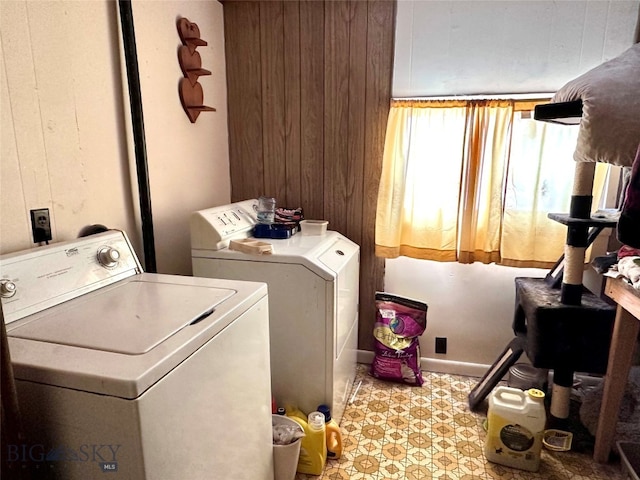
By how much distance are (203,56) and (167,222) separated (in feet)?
3.34

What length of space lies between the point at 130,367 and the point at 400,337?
1911 mm

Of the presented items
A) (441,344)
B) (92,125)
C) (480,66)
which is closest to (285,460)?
(441,344)

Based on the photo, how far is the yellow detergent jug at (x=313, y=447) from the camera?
1.80 m

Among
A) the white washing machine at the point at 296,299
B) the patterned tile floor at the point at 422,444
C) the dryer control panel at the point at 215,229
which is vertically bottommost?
the patterned tile floor at the point at 422,444

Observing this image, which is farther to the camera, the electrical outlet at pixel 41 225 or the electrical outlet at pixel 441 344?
the electrical outlet at pixel 441 344

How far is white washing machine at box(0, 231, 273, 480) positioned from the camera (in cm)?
84

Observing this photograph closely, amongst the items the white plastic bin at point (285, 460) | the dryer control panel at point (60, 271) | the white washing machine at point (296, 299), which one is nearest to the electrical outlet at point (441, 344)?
the white washing machine at point (296, 299)

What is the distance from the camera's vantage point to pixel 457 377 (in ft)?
8.62

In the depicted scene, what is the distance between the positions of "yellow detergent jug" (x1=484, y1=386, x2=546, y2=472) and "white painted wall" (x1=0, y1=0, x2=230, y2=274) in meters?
1.70

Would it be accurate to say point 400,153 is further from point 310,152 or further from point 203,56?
point 203,56

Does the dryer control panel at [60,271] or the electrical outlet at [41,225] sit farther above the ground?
the electrical outlet at [41,225]

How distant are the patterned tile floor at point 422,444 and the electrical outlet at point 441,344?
23 centimetres

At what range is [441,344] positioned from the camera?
2.65 meters

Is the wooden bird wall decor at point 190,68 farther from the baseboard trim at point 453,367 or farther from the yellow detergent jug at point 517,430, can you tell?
the yellow detergent jug at point 517,430
